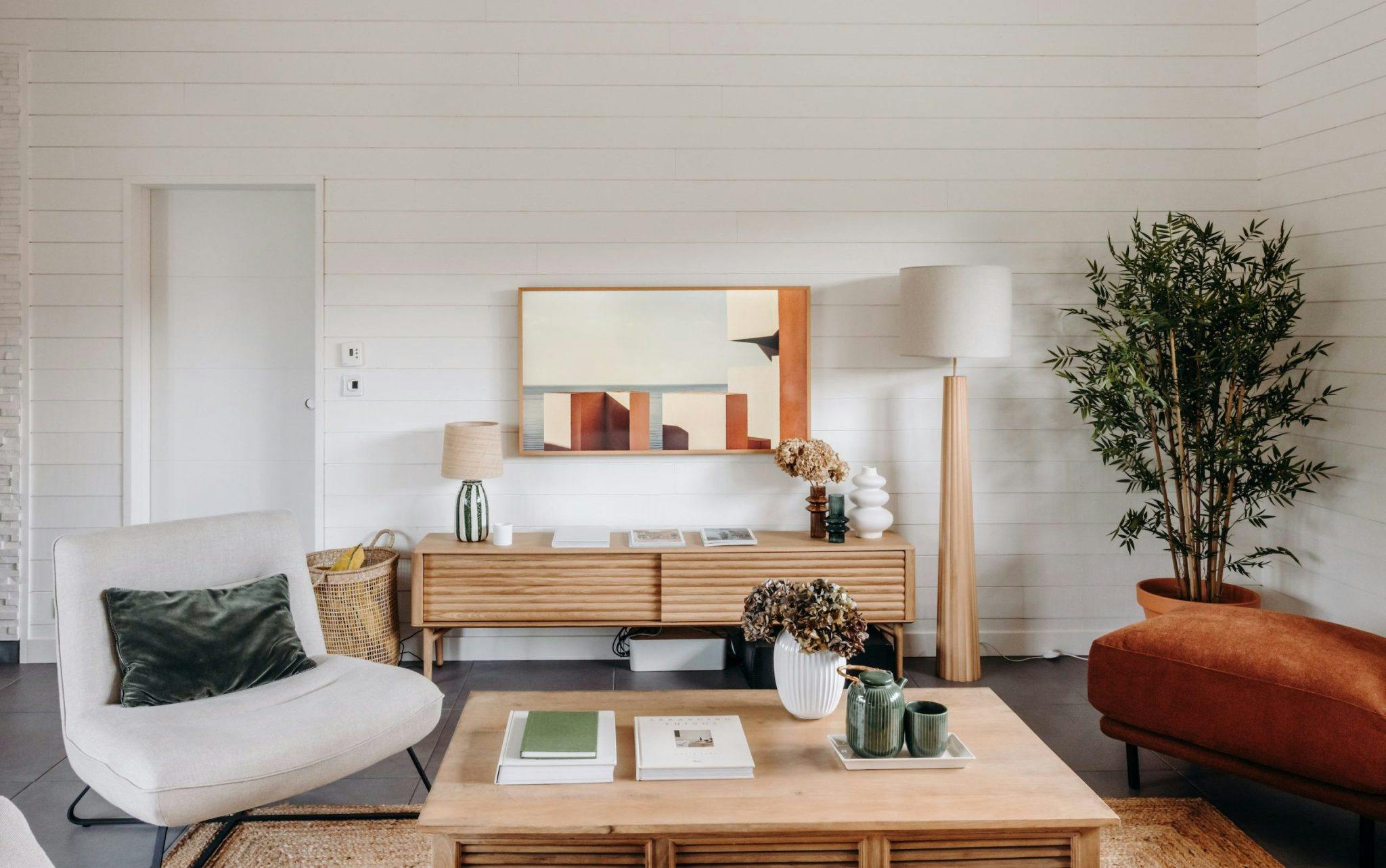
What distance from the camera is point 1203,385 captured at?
129 inches

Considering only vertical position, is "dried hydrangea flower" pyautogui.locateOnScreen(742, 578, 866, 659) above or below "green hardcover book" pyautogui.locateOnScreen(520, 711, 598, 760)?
above

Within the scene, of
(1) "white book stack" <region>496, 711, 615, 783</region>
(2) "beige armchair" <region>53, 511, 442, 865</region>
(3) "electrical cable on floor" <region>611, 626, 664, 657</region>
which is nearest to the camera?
(1) "white book stack" <region>496, 711, 615, 783</region>

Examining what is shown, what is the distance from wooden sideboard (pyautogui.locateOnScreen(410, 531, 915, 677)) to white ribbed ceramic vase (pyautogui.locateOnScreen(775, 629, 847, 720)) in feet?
4.20

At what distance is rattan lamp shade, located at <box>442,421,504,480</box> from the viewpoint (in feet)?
11.0

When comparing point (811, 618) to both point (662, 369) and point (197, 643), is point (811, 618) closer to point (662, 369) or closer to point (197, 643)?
point (197, 643)

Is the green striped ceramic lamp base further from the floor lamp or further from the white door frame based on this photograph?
the floor lamp

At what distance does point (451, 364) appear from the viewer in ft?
12.1

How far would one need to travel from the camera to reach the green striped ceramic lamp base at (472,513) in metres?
3.43

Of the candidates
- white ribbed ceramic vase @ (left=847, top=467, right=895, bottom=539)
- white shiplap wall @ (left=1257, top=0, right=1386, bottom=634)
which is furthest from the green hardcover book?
white shiplap wall @ (left=1257, top=0, right=1386, bottom=634)

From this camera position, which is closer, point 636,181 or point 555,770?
point 555,770

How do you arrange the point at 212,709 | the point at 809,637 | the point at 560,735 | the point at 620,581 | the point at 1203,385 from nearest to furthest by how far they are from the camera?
the point at 560,735, the point at 809,637, the point at 212,709, the point at 1203,385, the point at 620,581

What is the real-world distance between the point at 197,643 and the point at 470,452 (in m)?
1.23

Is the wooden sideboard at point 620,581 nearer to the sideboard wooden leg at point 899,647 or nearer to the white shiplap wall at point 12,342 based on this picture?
the sideboard wooden leg at point 899,647

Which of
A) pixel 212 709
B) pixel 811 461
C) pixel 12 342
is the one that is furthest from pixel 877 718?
pixel 12 342
